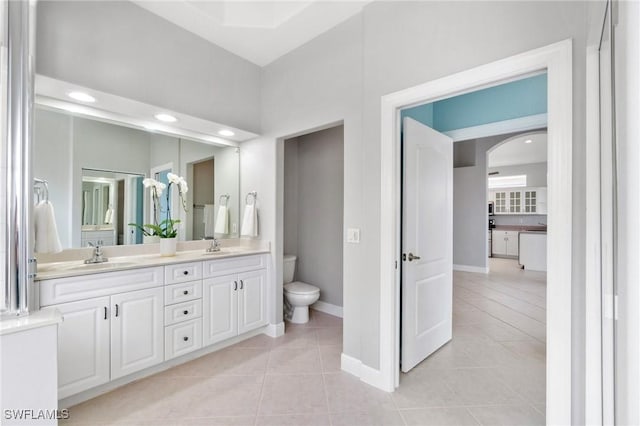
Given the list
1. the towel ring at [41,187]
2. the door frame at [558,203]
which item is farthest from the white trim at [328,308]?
the towel ring at [41,187]

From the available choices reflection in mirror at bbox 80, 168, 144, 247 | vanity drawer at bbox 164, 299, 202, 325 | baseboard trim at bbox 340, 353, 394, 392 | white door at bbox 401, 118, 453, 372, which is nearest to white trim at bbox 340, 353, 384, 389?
baseboard trim at bbox 340, 353, 394, 392

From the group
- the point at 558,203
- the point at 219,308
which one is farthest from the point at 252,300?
the point at 558,203

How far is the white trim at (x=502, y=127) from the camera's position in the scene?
2467 mm

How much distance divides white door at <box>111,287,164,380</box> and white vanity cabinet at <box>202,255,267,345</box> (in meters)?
0.36

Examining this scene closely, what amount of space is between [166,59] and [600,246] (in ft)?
10.1

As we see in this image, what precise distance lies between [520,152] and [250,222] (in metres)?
8.02

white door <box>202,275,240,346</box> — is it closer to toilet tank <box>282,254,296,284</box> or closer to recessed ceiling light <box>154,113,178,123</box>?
toilet tank <box>282,254,296,284</box>

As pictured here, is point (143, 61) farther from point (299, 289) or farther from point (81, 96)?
point (299, 289)

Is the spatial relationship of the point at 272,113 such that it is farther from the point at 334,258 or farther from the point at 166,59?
the point at 334,258

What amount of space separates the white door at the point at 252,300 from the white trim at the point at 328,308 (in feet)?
3.21

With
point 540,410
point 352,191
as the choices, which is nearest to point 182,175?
point 352,191

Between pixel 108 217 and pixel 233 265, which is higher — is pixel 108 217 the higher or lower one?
the higher one

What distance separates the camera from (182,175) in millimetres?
2814

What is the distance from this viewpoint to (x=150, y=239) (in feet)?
8.45
